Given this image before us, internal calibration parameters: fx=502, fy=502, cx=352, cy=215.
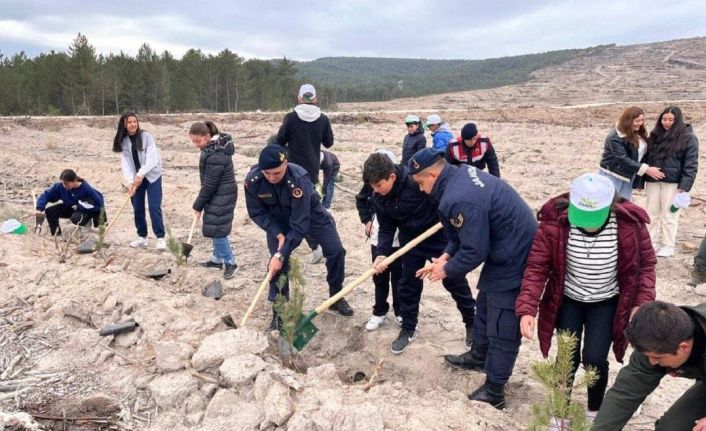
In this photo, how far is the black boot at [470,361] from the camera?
3.54 m

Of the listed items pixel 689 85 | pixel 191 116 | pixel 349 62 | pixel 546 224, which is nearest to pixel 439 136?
pixel 546 224

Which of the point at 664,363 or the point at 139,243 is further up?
the point at 664,363

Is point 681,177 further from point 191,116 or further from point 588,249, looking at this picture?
point 191,116

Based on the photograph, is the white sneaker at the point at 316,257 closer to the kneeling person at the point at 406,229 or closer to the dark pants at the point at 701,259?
the kneeling person at the point at 406,229

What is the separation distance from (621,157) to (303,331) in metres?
3.65

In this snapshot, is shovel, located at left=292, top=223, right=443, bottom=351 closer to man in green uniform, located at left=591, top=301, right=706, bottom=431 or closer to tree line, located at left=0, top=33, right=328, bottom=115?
man in green uniform, located at left=591, top=301, right=706, bottom=431

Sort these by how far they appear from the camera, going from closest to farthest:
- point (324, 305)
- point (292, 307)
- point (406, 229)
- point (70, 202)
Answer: point (292, 307) < point (324, 305) < point (406, 229) < point (70, 202)

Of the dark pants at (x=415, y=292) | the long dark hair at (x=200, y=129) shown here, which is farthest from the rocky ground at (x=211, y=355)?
the long dark hair at (x=200, y=129)

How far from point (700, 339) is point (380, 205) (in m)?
2.14

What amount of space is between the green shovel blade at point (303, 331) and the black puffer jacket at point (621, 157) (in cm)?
352

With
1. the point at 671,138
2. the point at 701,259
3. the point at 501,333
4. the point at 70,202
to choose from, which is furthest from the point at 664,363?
the point at 70,202

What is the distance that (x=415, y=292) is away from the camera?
386cm

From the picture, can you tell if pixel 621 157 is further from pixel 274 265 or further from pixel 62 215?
pixel 62 215

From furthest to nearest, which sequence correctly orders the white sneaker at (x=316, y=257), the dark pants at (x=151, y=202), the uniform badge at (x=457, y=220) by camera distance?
the white sneaker at (x=316, y=257), the dark pants at (x=151, y=202), the uniform badge at (x=457, y=220)
